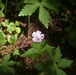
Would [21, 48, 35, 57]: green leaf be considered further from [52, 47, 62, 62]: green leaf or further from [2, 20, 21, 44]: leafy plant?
[2, 20, 21, 44]: leafy plant

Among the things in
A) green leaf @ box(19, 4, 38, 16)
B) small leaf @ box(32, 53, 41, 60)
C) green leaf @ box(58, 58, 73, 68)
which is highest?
green leaf @ box(19, 4, 38, 16)

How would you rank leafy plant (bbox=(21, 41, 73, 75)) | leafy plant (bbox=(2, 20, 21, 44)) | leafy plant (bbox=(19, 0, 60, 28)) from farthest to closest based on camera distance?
leafy plant (bbox=(2, 20, 21, 44))
leafy plant (bbox=(19, 0, 60, 28))
leafy plant (bbox=(21, 41, 73, 75))

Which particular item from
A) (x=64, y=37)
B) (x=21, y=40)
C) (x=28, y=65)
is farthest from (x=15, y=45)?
(x=64, y=37)

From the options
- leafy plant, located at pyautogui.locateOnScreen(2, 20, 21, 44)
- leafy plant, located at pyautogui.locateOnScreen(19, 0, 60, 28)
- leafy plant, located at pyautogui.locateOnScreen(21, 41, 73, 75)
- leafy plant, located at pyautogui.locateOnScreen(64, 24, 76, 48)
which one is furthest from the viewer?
leafy plant, located at pyautogui.locateOnScreen(2, 20, 21, 44)

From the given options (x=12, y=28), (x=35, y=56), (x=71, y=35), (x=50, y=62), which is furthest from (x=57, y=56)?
(x=12, y=28)

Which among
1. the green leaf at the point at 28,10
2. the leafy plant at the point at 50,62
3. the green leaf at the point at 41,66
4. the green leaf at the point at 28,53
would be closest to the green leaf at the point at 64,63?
the leafy plant at the point at 50,62

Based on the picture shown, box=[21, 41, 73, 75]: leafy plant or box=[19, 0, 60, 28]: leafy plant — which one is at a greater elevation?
box=[19, 0, 60, 28]: leafy plant

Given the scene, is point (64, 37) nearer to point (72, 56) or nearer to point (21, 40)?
point (72, 56)

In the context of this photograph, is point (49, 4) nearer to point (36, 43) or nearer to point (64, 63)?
point (36, 43)

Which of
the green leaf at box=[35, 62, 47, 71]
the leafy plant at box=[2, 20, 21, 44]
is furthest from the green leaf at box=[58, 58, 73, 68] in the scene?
the leafy plant at box=[2, 20, 21, 44]
